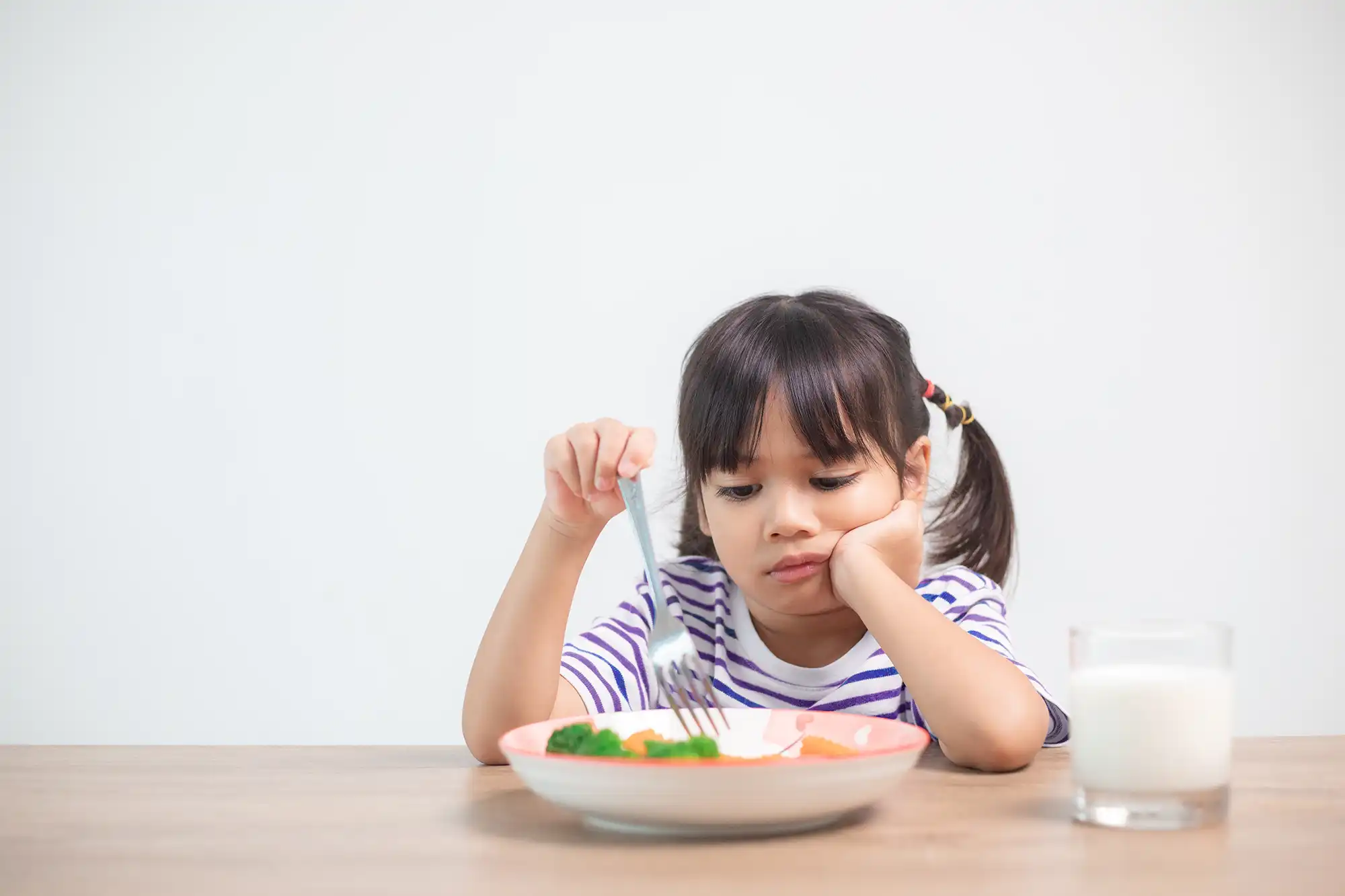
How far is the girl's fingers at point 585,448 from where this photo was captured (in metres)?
0.89

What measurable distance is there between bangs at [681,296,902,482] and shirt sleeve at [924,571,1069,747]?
134mm

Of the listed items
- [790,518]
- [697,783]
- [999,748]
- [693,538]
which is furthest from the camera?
[693,538]

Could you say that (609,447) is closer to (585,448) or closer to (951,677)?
(585,448)

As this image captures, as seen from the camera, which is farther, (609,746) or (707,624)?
(707,624)

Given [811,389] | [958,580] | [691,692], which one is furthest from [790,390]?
[691,692]

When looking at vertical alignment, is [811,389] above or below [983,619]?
above

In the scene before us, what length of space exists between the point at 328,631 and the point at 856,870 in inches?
83.9

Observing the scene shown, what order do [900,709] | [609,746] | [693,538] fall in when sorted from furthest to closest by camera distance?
[693,538]
[900,709]
[609,746]

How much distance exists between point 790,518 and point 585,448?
26cm

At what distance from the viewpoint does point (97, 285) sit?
2.52 meters

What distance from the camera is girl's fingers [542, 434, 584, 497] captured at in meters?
0.92

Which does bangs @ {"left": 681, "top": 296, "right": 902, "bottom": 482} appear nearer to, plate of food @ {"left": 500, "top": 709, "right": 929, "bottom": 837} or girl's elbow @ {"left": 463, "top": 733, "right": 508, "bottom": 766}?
girl's elbow @ {"left": 463, "top": 733, "right": 508, "bottom": 766}

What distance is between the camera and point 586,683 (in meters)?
1.14

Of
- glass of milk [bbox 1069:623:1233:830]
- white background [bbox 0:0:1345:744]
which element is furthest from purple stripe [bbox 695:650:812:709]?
white background [bbox 0:0:1345:744]
